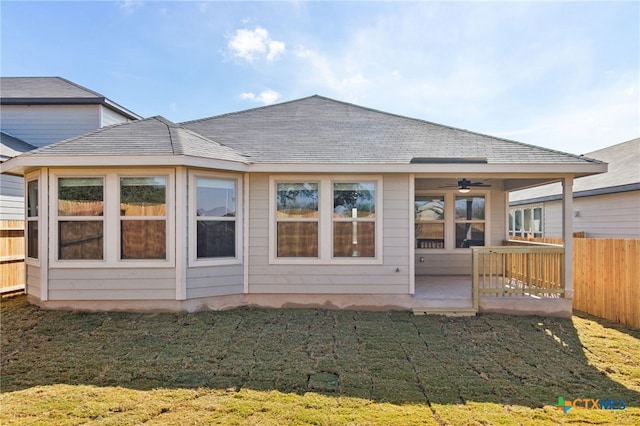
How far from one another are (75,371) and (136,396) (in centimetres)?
115

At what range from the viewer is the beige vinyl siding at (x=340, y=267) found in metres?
6.33

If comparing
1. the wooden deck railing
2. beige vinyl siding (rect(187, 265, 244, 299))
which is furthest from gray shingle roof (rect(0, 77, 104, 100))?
the wooden deck railing

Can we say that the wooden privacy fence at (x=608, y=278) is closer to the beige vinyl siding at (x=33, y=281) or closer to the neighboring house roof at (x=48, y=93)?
the beige vinyl siding at (x=33, y=281)

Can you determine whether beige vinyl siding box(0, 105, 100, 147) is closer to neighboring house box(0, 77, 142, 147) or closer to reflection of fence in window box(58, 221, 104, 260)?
neighboring house box(0, 77, 142, 147)

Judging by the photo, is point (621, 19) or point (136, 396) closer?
point (136, 396)

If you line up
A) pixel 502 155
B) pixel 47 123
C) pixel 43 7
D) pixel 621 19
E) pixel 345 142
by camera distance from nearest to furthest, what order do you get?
1. pixel 502 155
2. pixel 345 142
3. pixel 621 19
4. pixel 43 7
5. pixel 47 123

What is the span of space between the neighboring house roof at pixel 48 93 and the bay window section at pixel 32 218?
17.2ft

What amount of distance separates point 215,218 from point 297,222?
60.3 inches

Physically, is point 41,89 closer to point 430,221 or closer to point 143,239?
point 143,239

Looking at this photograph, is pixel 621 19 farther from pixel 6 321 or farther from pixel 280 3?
pixel 6 321

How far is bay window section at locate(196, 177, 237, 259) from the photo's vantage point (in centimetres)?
598

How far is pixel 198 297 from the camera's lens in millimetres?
5945

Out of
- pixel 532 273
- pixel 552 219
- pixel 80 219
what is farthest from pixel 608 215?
pixel 80 219

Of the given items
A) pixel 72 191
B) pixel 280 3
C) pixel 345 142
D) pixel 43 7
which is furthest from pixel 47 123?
pixel 345 142
